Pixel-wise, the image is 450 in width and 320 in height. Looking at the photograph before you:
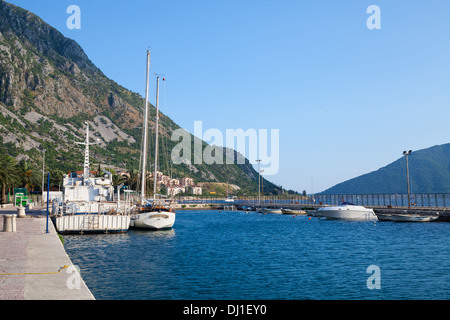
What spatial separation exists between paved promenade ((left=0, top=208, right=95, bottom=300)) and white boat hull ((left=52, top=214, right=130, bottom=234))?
592 inches

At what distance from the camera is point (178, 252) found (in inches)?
1237

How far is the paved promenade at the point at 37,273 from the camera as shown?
39.3ft

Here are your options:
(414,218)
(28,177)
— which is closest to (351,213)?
(414,218)

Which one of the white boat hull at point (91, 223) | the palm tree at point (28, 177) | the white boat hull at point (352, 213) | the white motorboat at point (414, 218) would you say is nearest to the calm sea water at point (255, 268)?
the white boat hull at point (91, 223)

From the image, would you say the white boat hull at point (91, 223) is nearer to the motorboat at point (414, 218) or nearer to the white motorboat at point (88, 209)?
the white motorboat at point (88, 209)

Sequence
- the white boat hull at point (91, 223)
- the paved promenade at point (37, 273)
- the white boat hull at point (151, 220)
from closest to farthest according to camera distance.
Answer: the paved promenade at point (37, 273) → the white boat hull at point (91, 223) → the white boat hull at point (151, 220)

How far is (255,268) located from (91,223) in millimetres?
20978

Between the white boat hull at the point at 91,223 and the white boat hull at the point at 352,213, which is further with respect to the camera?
the white boat hull at the point at 352,213

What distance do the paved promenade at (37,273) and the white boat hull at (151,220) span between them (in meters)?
21.2

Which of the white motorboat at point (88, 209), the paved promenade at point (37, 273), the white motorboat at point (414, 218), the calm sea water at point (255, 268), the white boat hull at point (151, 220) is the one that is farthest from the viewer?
the white motorboat at point (414, 218)

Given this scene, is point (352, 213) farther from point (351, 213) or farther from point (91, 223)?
point (91, 223)
